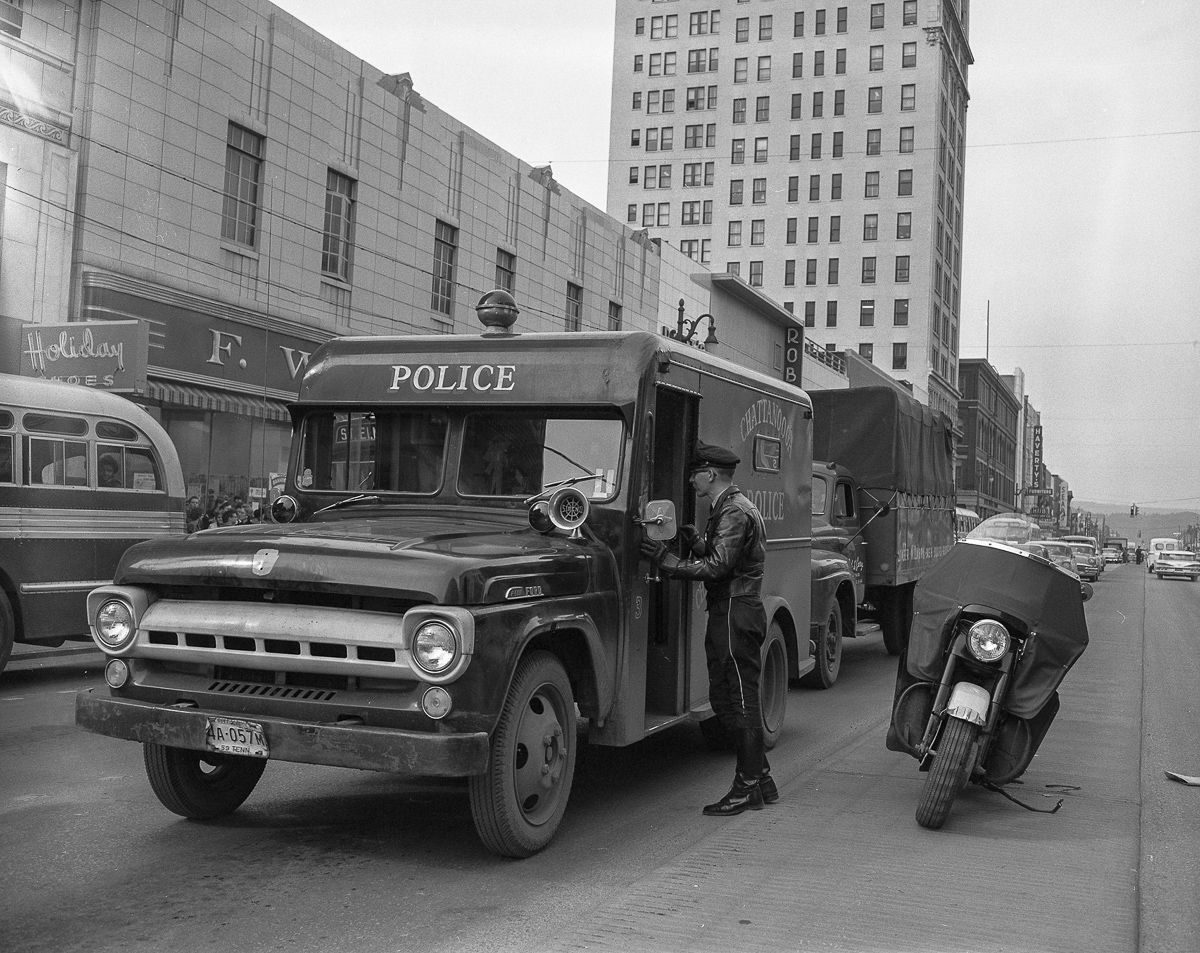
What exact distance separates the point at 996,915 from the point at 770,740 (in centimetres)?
357

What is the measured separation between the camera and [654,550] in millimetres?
6305

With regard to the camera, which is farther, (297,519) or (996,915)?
(297,519)

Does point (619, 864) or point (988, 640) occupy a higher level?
point (988, 640)

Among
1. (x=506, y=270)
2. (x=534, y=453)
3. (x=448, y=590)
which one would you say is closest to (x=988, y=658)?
(x=534, y=453)

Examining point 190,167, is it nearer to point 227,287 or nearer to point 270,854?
point 227,287

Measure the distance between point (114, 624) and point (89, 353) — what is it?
37.0 ft

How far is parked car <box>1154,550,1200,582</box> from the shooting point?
55719 millimetres

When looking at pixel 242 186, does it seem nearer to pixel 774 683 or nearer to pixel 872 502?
pixel 872 502

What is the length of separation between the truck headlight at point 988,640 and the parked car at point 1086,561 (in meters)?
36.2

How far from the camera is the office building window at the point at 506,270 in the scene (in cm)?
2673

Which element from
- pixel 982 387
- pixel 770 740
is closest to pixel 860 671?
pixel 770 740

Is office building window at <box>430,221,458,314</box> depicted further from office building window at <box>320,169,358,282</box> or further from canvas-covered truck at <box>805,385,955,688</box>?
canvas-covered truck at <box>805,385,955,688</box>

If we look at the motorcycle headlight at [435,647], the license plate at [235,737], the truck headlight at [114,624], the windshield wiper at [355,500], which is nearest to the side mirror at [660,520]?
the windshield wiper at [355,500]

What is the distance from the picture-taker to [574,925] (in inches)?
181
